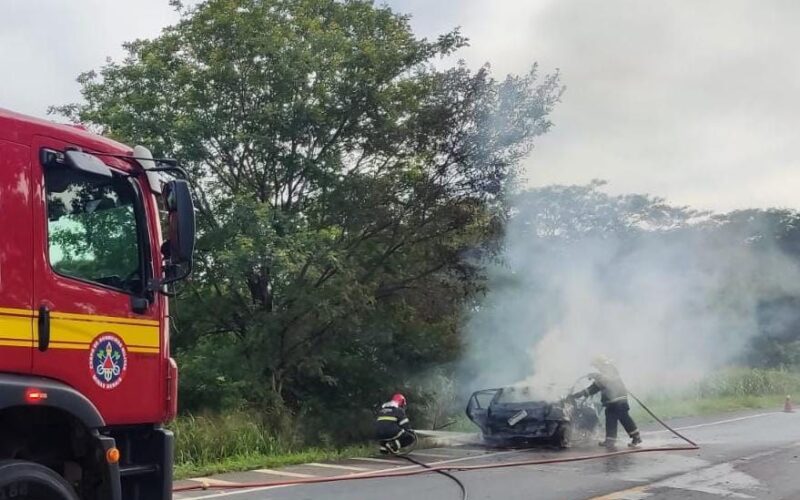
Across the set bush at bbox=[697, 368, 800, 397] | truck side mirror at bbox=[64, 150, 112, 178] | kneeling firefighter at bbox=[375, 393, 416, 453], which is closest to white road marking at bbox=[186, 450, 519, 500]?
kneeling firefighter at bbox=[375, 393, 416, 453]

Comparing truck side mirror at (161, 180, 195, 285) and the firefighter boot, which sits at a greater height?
truck side mirror at (161, 180, 195, 285)

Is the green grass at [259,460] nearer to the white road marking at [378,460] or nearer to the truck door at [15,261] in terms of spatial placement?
the white road marking at [378,460]

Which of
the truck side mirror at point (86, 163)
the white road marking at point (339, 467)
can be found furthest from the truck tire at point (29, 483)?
the white road marking at point (339, 467)

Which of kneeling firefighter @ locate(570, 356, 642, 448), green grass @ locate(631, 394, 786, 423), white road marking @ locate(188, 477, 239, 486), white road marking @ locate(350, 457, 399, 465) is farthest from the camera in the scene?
green grass @ locate(631, 394, 786, 423)

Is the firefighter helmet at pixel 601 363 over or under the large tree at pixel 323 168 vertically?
under

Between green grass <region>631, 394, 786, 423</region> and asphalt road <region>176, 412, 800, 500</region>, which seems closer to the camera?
asphalt road <region>176, 412, 800, 500</region>

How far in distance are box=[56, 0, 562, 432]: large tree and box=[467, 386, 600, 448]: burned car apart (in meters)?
2.58

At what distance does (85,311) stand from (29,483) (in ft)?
3.08

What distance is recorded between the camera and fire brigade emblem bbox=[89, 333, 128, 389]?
4.40 metres

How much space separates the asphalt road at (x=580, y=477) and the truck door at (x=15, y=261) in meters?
4.70

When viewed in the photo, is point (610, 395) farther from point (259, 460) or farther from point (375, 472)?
point (259, 460)

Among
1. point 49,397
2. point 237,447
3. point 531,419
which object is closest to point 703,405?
point 531,419

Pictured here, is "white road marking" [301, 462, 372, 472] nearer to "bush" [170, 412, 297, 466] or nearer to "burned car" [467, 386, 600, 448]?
"bush" [170, 412, 297, 466]

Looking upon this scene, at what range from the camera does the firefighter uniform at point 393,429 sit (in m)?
12.3
